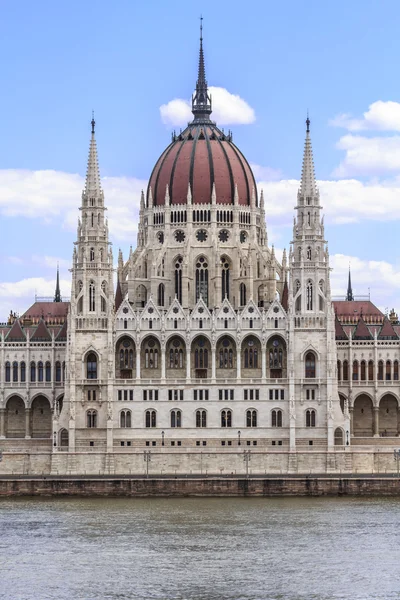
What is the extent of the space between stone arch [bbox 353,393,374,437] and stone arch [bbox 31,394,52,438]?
30630 mm

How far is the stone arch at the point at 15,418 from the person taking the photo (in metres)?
174

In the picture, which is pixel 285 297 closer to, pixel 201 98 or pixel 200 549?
pixel 201 98

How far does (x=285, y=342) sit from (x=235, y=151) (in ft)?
90.2

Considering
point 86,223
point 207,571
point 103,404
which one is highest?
point 86,223

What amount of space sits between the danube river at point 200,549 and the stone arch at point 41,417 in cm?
3276

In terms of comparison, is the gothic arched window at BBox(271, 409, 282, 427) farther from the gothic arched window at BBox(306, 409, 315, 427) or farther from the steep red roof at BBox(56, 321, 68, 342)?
the steep red roof at BBox(56, 321, 68, 342)

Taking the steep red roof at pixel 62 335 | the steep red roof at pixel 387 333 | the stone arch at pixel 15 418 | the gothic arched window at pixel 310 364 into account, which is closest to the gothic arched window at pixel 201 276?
the steep red roof at pixel 62 335

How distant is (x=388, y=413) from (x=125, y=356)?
29.2 meters

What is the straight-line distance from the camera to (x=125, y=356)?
6417 inches

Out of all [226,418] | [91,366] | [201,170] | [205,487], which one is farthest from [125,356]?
[201,170]

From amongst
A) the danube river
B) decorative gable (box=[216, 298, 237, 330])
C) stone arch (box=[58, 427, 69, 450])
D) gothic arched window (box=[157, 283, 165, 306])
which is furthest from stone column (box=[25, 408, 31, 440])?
the danube river

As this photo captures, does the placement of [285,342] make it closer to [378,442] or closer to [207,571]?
[378,442]

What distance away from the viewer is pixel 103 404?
529 ft

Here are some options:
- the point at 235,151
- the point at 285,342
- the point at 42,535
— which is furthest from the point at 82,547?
the point at 235,151
